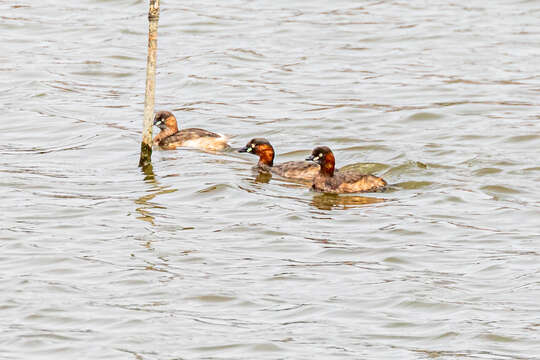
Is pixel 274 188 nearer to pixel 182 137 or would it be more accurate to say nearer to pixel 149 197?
pixel 149 197

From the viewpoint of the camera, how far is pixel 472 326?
11.9 metres

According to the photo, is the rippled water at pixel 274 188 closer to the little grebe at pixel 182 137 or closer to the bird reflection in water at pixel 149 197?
the bird reflection in water at pixel 149 197

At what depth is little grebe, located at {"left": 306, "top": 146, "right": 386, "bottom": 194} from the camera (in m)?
17.6

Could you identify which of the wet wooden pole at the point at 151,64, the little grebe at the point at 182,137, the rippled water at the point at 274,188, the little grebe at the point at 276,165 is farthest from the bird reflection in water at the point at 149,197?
the little grebe at the point at 276,165

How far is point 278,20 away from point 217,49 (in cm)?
279

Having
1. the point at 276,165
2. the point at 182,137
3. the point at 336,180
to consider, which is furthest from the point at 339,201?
the point at 182,137

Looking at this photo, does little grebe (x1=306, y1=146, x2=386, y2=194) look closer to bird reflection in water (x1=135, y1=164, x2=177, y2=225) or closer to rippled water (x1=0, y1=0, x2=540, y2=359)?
rippled water (x1=0, y1=0, x2=540, y2=359)

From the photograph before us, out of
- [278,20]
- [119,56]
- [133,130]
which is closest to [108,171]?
[133,130]

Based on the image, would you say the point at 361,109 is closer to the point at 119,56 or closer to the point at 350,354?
the point at 119,56

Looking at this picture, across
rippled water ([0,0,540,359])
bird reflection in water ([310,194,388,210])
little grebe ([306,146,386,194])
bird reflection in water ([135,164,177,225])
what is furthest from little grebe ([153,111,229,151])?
bird reflection in water ([310,194,388,210])

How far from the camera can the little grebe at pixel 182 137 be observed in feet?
66.9

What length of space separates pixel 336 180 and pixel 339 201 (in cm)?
51

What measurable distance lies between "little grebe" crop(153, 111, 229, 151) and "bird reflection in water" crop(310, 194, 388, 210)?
10.6 ft

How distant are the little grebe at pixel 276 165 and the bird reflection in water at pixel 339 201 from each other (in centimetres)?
96
